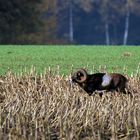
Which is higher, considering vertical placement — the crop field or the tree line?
the tree line

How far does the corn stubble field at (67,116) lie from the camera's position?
872 centimetres

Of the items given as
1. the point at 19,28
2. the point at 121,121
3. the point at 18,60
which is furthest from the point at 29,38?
the point at 121,121

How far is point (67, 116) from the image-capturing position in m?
9.26

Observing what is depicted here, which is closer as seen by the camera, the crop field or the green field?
the crop field

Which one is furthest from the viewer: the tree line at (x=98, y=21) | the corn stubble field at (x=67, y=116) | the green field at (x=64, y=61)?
the tree line at (x=98, y=21)

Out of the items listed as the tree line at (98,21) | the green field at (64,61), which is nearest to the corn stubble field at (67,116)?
the green field at (64,61)

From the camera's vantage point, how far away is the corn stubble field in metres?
8.72

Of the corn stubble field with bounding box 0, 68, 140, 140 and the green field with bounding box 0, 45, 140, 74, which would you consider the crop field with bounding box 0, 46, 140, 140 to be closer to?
the corn stubble field with bounding box 0, 68, 140, 140

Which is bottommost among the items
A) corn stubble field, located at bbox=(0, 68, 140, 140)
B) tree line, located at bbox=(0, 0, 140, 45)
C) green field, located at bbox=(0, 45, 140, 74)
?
corn stubble field, located at bbox=(0, 68, 140, 140)

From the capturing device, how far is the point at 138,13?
74.4 meters

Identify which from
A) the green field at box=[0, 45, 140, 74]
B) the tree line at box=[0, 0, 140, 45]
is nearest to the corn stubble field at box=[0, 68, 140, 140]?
the green field at box=[0, 45, 140, 74]

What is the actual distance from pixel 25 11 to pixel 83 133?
35194 mm

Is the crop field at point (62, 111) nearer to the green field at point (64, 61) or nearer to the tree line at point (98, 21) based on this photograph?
the green field at point (64, 61)

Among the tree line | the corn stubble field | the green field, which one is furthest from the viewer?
the tree line
